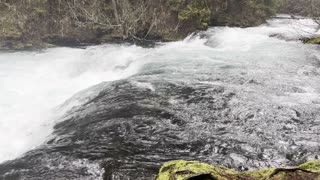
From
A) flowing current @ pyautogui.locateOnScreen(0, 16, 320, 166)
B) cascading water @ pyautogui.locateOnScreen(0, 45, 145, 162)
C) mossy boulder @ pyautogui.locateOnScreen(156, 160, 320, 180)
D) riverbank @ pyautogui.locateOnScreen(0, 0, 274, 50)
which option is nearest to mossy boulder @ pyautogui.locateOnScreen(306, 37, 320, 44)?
flowing current @ pyautogui.locateOnScreen(0, 16, 320, 166)

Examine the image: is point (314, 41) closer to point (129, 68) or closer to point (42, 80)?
point (129, 68)

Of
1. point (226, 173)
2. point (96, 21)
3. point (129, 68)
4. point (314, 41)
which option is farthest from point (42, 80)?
point (314, 41)

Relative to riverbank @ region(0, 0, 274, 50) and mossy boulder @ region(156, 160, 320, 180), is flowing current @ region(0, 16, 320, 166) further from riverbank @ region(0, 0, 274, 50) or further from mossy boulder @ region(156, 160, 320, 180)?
mossy boulder @ region(156, 160, 320, 180)

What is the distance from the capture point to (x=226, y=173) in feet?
13.1

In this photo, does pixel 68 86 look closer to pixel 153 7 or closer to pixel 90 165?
pixel 90 165

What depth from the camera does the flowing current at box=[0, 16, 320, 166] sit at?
27.6 feet

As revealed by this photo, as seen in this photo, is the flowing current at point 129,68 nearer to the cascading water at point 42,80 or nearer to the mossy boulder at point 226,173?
the cascading water at point 42,80

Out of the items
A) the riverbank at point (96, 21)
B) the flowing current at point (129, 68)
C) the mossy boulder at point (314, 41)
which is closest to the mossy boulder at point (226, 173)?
the flowing current at point (129, 68)

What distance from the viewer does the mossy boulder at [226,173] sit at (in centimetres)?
366

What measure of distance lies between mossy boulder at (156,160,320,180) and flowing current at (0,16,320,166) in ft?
13.5

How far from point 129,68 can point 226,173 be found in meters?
8.69

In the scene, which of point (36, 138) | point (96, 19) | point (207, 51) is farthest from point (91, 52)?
point (36, 138)

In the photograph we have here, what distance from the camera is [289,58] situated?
12.1 m

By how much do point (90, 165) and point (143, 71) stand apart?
582cm
